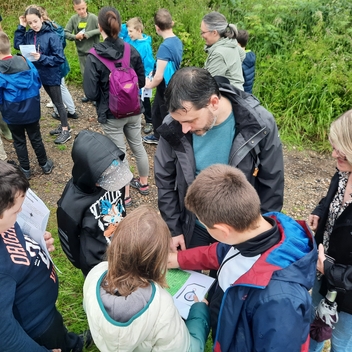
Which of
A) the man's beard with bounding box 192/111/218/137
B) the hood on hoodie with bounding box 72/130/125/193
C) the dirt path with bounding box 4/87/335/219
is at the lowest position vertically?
the dirt path with bounding box 4/87/335/219

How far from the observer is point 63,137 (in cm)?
557

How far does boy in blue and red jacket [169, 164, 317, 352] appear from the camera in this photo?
1551 millimetres

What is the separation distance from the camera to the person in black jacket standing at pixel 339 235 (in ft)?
6.43

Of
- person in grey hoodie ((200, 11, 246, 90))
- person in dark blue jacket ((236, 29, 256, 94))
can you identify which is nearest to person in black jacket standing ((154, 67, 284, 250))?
person in grey hoodie ((200, 11, 246, 90))

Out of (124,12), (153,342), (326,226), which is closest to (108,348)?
(153,342)

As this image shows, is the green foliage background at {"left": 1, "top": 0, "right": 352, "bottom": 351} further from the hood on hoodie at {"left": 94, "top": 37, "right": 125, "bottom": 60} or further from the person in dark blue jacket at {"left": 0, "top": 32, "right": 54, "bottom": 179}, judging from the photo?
the person in dark blue jacket at {"left": 0, "top": 32, "right": 54, "bottom": 179}

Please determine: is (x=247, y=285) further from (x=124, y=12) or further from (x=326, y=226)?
(x=124, y=12)

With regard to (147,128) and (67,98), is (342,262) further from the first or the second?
(67,98)

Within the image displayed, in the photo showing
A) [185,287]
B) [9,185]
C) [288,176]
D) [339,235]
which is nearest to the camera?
[9,185]

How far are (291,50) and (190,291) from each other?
5.86 m

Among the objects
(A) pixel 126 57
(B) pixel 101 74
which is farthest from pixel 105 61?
(A) pixel 126 57

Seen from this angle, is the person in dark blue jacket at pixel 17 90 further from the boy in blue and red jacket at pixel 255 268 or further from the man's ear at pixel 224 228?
the man's ear at pixel 224 228

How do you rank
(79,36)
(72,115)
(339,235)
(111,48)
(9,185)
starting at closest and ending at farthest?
(9,185) < (339,235) < (111,48) < (79,36) < (72,115)

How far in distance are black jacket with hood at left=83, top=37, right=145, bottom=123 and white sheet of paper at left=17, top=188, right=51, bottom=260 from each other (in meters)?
2.03
